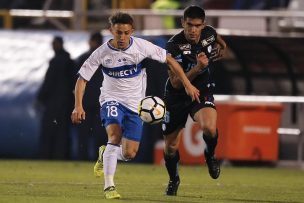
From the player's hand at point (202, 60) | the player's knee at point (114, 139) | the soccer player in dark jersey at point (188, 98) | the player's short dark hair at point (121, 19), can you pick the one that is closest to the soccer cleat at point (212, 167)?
the soccer player in dark jersey at point (188, 98)

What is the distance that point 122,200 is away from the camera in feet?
44.9

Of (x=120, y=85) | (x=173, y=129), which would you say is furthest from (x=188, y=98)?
(x=120, y=85)

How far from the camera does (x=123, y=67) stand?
1457 cm

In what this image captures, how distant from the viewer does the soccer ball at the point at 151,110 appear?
46.8ft

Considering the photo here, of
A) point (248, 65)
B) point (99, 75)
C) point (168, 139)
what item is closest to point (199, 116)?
point (168, 139)

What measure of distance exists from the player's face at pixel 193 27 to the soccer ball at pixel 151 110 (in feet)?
3.07

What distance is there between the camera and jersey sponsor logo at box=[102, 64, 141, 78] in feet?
47.8

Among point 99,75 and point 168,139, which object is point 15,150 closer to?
point 99,75

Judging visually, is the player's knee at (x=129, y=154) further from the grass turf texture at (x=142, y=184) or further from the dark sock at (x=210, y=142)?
the dark sock at (x=210, y=142)

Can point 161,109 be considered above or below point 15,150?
above

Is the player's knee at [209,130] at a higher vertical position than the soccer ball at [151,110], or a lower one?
lower

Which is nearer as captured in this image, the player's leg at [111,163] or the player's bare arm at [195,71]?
the player's leg at [111,163]

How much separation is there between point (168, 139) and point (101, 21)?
43.0 feet

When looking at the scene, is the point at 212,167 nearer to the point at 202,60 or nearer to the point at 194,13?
the point at 202,60
